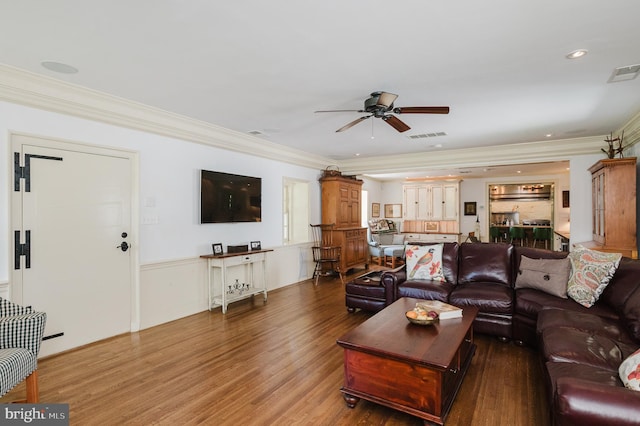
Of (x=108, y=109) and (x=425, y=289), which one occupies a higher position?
(x=108, y=109)

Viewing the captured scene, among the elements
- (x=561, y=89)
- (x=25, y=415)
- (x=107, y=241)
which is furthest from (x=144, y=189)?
(x=561, y=89)

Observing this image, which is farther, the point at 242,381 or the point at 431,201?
the point at 431,201

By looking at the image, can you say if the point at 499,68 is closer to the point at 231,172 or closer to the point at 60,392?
the point at 231,172

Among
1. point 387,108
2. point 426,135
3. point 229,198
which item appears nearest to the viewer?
point 387,108

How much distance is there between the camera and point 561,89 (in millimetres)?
3373

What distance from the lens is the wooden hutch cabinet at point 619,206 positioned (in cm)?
435

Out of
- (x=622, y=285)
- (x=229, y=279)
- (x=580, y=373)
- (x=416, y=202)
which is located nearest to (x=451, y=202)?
(x=416, y=202)

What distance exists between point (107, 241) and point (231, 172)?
2.04 m

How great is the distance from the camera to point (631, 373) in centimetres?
165

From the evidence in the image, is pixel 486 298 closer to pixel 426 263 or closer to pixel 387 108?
pixel 426 263

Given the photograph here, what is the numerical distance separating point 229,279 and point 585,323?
426cm

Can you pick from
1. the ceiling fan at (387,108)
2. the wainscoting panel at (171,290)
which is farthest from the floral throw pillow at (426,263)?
the wainscoting panel at (171,290)

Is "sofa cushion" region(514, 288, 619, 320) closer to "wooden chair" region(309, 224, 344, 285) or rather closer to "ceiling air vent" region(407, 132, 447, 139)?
"ceiling air vent" region(407, 132, 447, 139)

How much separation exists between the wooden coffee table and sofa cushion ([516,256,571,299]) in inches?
56.0
